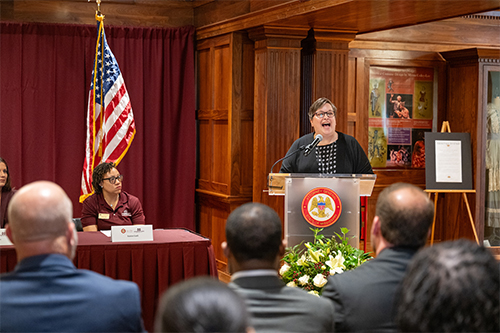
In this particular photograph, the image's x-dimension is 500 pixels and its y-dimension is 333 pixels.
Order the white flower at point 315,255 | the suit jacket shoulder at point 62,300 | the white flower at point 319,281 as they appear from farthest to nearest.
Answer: the white flower at point 315,255 → the white flower at point 319,281 → the suit jacket shoulder at point 62,300

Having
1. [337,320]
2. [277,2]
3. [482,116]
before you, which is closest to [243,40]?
[277,2]

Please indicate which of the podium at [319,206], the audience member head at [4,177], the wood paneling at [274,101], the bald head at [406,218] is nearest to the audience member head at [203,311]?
the bald head at [406,218]

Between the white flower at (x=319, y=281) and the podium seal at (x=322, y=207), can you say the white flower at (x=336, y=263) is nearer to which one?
the white flower at (x=319, y=281)

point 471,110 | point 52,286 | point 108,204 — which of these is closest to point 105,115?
point 108,204

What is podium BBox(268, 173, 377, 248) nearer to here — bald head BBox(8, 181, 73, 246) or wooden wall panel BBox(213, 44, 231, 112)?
bald head BBox(8, 181, 73, 246)

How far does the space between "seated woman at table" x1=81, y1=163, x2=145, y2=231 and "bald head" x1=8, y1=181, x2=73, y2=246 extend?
9.38 feet

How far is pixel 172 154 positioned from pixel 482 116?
3.56 meters

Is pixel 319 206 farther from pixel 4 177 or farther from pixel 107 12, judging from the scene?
pixel 107 12

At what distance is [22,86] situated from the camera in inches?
237

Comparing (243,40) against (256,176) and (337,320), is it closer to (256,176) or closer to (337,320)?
(256,176)

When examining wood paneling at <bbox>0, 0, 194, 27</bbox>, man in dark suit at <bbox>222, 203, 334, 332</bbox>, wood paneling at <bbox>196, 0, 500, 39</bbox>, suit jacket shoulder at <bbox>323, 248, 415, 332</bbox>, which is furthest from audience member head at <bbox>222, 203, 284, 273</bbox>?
wood paneling at <bbox>0, 0, 194, 27</bbox>

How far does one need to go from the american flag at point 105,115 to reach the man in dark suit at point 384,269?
11.8ft

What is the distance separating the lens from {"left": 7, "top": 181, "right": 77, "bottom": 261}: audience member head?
5.62ft

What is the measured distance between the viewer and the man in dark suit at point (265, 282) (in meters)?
1.61
